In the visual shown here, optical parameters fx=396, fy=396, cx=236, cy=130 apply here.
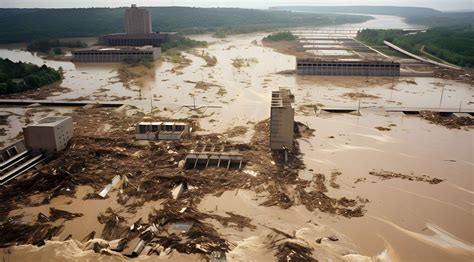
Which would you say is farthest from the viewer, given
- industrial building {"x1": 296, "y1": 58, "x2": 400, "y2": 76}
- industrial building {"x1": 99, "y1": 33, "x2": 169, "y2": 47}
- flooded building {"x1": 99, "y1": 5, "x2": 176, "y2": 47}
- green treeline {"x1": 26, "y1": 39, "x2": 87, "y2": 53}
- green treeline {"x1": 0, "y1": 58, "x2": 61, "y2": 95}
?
flooded building {"x1": 99, "y1": 5, "x2": 176, "y2": 47}

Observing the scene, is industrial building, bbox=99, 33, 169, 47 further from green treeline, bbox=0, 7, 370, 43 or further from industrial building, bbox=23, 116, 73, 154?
industrial building, bbox=23, 116, 73, 154

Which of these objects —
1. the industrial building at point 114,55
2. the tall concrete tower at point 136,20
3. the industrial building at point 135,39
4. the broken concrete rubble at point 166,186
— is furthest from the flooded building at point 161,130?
the tall concrete tower at point 136,20

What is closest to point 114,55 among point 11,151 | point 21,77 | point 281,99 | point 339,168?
point 21,77

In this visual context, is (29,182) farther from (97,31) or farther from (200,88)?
(97,31)

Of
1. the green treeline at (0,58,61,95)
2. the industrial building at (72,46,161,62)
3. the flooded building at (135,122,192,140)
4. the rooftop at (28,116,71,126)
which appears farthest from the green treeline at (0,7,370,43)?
the flooded building at (135,122,192,140)

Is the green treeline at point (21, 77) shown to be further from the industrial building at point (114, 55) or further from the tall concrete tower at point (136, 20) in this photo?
the tall concrete tower at point (136, 20)
